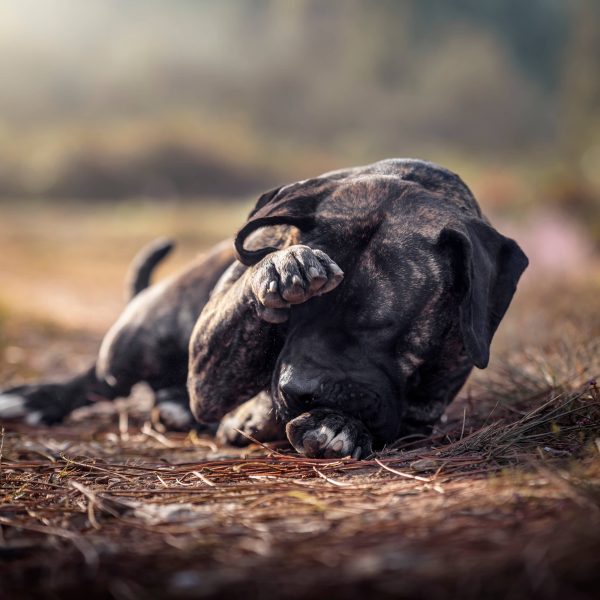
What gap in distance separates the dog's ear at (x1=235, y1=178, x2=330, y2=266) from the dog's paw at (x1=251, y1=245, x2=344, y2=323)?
0.55 feet

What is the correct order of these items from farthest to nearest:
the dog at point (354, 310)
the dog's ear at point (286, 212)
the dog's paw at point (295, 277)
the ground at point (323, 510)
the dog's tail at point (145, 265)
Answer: the dog's tail at point (145, 265), the dog's ear at point (286, 212), the dog at point (354, 310), the dog's paw at point (295, 277), the ground at point (323, 510)

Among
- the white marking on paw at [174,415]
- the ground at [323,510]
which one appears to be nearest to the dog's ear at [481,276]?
the ground at [323,510]

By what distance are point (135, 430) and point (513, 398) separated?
6.33ft

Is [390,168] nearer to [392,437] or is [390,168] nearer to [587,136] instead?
[392,437]

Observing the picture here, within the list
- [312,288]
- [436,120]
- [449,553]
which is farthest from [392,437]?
[436,120]

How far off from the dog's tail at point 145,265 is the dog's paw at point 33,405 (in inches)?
34.4

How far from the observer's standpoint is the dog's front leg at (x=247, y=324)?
2582mm

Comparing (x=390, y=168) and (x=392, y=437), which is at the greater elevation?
(x=390, y=168)

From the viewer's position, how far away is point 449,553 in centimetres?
150

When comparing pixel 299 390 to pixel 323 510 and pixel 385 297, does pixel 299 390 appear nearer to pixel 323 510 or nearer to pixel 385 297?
pixel 385 297

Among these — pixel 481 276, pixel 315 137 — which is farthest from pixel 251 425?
pixel 315 137

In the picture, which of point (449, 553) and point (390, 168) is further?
point (390, 168)

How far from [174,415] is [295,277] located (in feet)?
5.35

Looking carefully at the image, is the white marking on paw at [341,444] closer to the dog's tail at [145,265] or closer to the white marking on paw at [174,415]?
the white marking on paw at [174,415]
